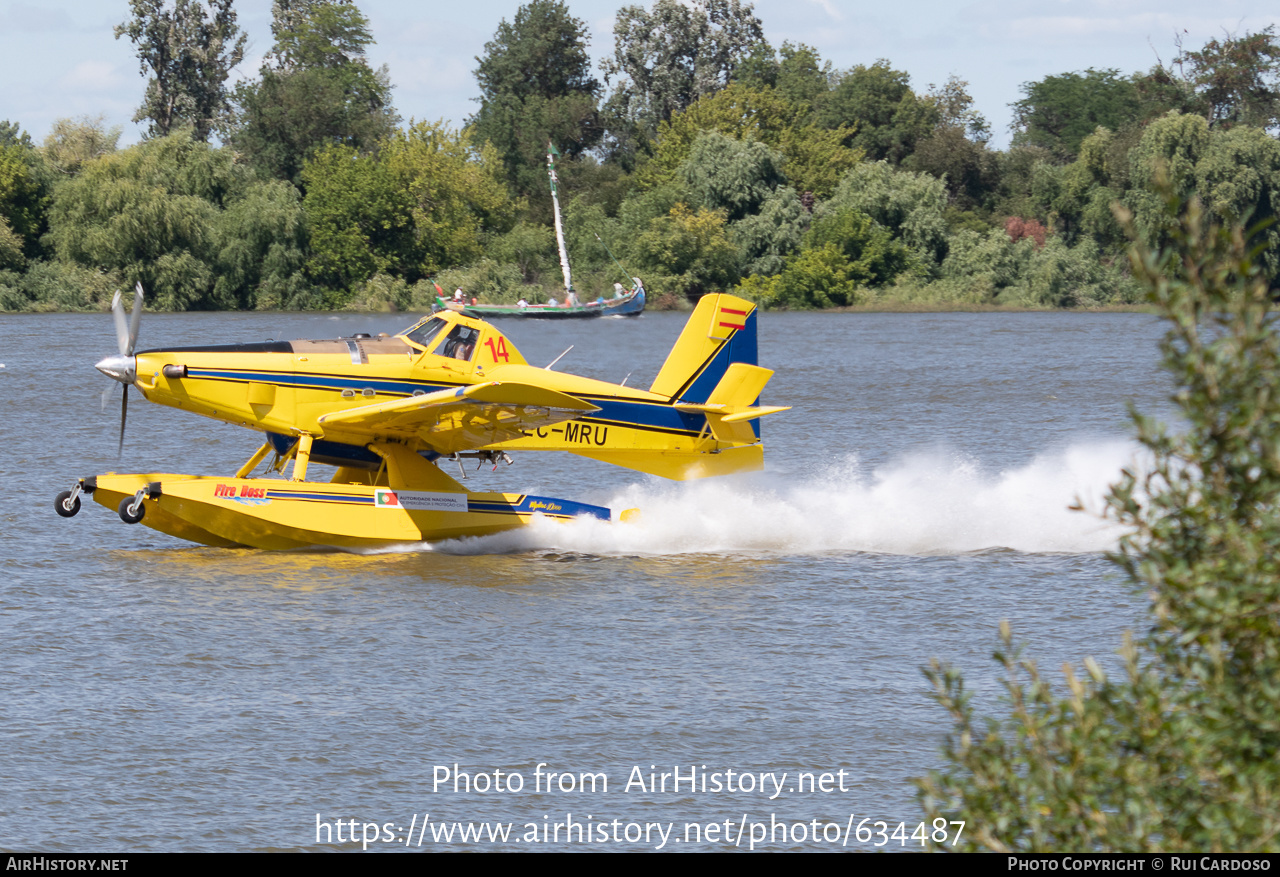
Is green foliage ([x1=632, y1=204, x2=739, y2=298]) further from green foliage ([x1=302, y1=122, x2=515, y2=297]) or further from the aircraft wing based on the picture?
the aircraft wing

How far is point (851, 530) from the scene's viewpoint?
2006 cm

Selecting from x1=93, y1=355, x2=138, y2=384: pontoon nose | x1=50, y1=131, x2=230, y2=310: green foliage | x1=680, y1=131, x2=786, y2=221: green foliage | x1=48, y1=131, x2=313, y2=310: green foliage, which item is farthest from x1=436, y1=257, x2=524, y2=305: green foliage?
x1=93, y1=355, x2=138, y2=384: pontoon nose

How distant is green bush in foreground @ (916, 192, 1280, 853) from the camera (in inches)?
175

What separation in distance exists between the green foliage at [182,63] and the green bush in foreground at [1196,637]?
106 metres

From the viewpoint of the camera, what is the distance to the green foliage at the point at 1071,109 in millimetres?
101688

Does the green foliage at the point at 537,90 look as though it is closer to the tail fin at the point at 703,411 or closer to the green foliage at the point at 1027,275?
the green foliage at the point at 1027,275

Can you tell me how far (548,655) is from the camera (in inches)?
537

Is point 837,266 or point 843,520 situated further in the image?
point 837,266

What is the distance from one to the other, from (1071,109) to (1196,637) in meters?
111

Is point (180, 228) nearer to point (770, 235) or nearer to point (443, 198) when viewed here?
point (443, 198)

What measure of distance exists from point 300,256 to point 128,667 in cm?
5565

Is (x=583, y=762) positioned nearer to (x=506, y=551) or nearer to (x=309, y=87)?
(x=506, y=551)

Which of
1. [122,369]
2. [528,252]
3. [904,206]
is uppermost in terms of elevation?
[904,206]

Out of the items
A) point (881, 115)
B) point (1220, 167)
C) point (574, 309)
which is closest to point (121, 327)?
point (574, 309)
